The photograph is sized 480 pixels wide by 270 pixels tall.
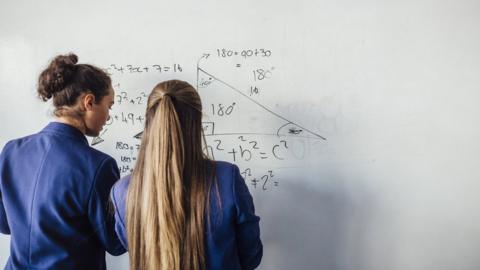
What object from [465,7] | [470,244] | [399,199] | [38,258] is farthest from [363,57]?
[38,258]

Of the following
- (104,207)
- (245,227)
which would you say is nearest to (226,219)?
(245,227)

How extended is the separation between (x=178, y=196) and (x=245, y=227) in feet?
0.65

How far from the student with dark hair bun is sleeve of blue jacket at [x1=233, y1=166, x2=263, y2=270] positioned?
0.35m

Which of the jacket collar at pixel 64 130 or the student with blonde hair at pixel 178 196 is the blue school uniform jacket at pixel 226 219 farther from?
the jacket collar at pixel 64 130

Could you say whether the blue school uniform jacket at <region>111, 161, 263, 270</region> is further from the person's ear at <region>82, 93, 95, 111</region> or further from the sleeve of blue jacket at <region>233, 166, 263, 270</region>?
the person's ear at <region>82, 93, 95, 111</region>

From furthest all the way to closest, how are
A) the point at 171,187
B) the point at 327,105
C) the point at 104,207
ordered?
the point at 327,105
the point at 104,207
the point at 171,187

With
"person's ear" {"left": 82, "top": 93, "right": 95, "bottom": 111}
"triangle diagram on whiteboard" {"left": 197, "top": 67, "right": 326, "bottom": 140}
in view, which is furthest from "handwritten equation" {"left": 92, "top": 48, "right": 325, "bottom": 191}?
"person's ear" {"left": 82, "top": 93, "right": 95, "bottom": 111}

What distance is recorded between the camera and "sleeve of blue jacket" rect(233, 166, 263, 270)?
694 mm

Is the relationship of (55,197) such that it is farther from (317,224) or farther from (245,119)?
(317,224)

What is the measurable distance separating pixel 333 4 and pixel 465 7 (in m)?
0.46

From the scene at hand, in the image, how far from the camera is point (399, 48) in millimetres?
1027

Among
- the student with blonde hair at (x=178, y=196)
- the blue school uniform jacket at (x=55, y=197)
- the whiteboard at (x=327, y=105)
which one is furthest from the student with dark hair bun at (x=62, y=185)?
the whiteboard at (x=327, y=105)

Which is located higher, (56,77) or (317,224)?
(56,77)

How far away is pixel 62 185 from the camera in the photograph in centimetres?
73
